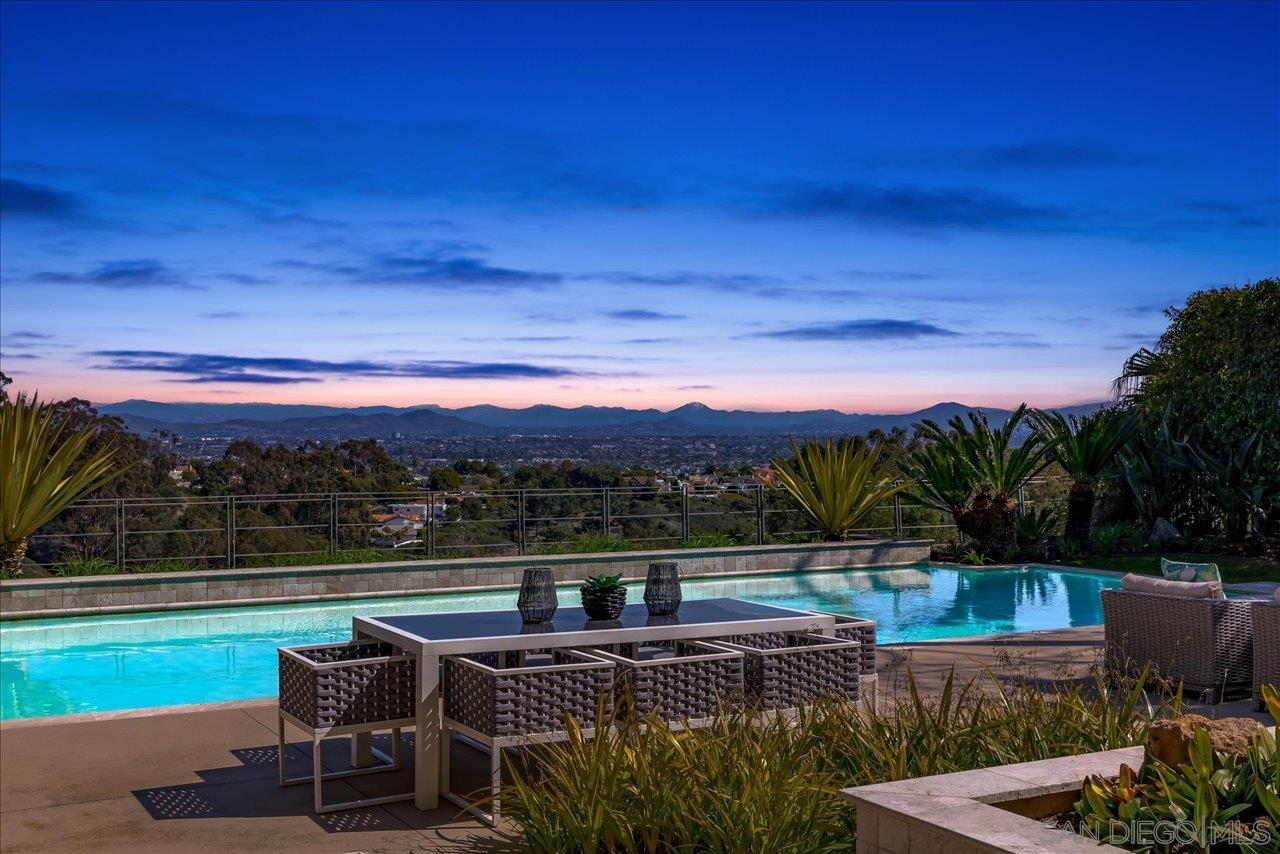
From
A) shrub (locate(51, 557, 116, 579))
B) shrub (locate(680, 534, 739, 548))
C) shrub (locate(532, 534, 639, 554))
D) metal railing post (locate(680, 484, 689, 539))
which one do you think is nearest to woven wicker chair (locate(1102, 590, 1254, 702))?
shrub (locate(532, 534, 639, 554))

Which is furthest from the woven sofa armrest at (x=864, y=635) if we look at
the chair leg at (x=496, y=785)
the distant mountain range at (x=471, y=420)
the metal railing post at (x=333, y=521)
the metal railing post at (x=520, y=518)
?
the distant mountain range at (x=471, y=420)

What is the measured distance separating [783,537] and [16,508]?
937cm

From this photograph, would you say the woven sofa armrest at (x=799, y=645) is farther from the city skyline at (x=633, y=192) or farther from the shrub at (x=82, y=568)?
the city skyline at (x=633, y=192)

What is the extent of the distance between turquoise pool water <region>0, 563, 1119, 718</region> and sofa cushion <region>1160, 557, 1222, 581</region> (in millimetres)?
3817

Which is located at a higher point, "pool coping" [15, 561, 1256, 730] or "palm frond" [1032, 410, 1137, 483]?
"palm frond" [1032, 410, 1137, 483]

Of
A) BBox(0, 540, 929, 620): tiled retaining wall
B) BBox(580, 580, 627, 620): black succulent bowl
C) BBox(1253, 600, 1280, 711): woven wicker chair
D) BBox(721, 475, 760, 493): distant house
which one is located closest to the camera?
BBox(580, 580, 627, 620): black succulent bowl

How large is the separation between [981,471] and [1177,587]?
8.98m

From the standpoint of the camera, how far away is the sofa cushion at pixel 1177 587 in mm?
6992

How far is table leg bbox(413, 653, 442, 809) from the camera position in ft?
16.0

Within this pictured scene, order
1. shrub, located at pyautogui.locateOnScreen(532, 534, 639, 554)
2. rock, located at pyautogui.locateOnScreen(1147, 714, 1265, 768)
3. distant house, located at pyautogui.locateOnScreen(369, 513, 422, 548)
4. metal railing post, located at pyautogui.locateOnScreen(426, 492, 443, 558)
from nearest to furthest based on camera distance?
rock, located at pyautogui.locateOnScreen(1147, 714, 1265, 768), metal railing post, located at pyautogui.locateOnScreen(426, 492, 443, 558), distant house, located at pyautogui.locateOnScreen(369, 513, 422, 548), shrub, located at pyautogui.locateOnScreen(532, 534, 639, 554)

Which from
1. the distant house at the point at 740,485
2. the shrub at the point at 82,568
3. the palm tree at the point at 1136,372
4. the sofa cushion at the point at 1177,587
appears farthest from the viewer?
the palm tree at the point at 1136,372

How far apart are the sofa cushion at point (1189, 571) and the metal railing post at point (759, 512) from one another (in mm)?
9198

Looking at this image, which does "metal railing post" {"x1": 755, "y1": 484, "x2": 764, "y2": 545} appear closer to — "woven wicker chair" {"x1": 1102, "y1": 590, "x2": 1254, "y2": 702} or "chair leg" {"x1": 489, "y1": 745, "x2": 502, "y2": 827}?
"woven wicker chair" {"x1": 1102, "y1": 590, "x2": 1254, "y2": 702}

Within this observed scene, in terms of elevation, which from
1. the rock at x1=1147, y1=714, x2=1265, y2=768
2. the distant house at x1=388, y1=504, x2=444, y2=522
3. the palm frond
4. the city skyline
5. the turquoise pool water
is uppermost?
the city skyline
